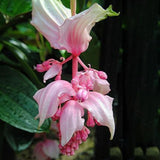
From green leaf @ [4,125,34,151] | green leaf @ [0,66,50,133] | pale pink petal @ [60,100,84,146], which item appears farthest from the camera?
green leaf @ [4,125,34,151]

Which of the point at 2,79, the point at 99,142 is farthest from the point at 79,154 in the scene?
the point at 2,79

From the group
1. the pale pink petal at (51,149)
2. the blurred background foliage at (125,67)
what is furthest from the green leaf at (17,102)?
the pale pink petal at (51,149)

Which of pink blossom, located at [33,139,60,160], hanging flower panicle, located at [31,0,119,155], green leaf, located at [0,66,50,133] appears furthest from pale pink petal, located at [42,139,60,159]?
hanging flower panicle, located at [31,0,119,155]

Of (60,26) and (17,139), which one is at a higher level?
(60,26)

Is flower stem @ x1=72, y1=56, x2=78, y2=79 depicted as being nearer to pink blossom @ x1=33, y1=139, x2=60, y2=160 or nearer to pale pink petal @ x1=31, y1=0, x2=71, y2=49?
pale pink petal @ x1=31, y1=0, x2=71, y2=49

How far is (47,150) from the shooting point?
619 millimetres

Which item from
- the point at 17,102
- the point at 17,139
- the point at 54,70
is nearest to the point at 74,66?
the point at 54,70

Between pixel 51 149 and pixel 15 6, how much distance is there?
1.10 ft

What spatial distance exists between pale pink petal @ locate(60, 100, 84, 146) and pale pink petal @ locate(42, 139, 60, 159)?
394mm

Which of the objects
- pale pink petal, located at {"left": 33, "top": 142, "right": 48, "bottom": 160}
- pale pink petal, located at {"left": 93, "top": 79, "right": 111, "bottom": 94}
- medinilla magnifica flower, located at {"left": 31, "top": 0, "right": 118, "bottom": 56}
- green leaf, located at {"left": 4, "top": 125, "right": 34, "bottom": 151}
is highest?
medinilla magnifica flower, located at {"left": 31, "top": 0, "right": 118, "bottom": 56}

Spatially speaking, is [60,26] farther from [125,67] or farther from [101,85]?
[125,67]

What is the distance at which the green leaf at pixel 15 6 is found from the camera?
16.5 inches

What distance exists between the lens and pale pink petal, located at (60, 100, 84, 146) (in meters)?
0.23

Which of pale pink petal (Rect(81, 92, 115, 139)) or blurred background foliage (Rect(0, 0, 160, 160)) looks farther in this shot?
blurred background foliage (Rect(0, 0, 160, 160))
